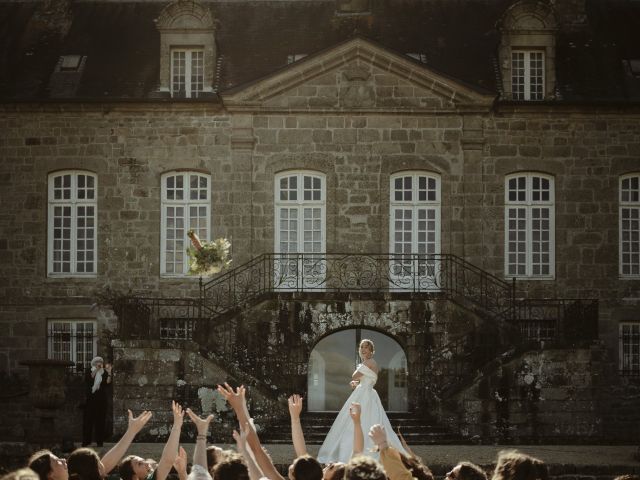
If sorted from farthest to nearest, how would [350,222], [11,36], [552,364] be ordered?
[11,36]
[350,222]
[552,364]

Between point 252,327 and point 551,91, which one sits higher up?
point 551,91

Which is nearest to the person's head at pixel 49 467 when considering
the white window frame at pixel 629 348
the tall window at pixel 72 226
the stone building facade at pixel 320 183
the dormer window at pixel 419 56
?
the stone building facade at pixel 320 183

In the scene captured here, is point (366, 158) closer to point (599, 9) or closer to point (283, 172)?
point (283, 172)

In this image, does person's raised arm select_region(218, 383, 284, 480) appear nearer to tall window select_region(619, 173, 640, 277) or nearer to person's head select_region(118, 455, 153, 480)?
person's head select_region(118, 455, 153, 480)

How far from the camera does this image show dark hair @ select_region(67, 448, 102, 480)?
7.81 metres

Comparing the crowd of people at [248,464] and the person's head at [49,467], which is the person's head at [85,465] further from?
the person's head at [49,467]

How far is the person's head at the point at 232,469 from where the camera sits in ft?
22.3

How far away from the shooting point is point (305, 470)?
23.6ft

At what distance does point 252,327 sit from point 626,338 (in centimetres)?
797

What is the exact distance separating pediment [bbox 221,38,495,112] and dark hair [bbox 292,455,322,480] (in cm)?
1885

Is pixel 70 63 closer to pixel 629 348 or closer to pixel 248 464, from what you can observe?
pixel 629 348

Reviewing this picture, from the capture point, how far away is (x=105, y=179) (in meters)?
26.2

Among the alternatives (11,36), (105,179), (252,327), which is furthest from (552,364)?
(11,36)

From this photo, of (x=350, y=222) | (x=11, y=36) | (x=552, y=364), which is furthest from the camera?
(x=11, y=36)
